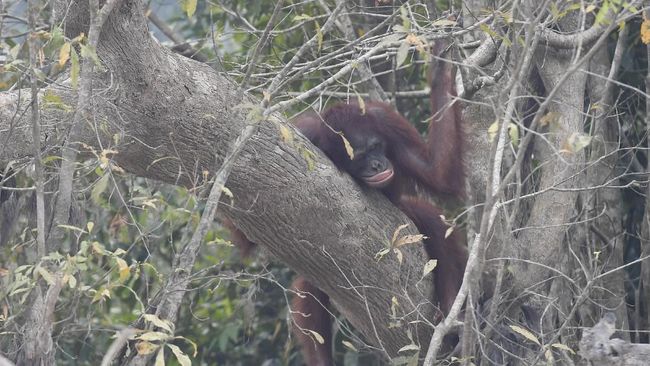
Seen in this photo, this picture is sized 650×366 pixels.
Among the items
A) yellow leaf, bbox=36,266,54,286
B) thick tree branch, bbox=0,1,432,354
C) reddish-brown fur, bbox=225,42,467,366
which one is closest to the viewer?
yellow leaf, bbox=36,266,54,286

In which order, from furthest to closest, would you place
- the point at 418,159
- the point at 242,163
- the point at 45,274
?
the point at 418,159 → the point at 242,163 → the point at 45,274

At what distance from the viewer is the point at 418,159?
5133mm

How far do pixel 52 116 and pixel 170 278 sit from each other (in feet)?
3.16

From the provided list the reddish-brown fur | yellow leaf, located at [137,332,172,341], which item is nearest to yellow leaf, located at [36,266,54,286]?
yellow leaf, located at [137,332,172,341]

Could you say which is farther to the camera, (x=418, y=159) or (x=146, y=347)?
(x=418, y=159)

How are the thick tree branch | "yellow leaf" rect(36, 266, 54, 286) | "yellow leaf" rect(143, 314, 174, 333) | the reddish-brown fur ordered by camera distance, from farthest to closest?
the reddish-brown fur
the thick tree branch
"yellow leaf" rect(143, 314, 174, 333)
"yellow leaf" rect(36, 266, 54, 286)

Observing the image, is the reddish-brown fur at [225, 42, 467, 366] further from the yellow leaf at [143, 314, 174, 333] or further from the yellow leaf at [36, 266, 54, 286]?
the yellow leaf at [36, 266, 54, 286]

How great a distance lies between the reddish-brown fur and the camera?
487 cm

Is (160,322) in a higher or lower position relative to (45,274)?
lower

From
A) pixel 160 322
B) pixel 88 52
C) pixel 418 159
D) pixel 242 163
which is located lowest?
pixel 418 159

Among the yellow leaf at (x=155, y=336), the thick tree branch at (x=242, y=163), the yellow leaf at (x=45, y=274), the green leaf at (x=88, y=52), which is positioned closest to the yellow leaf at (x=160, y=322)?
the yellow leaf at (x=155, y=336)

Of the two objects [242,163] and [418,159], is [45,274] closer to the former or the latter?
[242,163]

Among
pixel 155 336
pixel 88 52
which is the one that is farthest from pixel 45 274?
pixel 88 52

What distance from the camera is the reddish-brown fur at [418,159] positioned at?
4.87 metres
